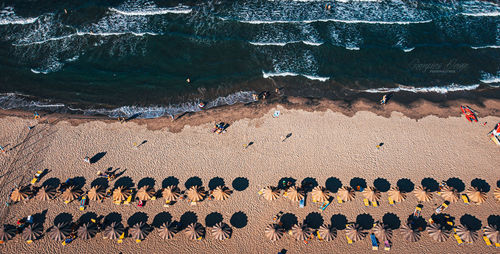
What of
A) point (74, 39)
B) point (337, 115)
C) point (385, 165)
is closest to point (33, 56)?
point (74, 39)

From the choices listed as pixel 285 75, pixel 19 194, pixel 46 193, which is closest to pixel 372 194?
pixel 285 75

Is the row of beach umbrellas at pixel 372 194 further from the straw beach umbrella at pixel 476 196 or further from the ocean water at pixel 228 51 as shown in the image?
the ocean water at pixel 228 51

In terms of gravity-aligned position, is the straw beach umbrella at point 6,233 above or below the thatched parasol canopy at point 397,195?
below

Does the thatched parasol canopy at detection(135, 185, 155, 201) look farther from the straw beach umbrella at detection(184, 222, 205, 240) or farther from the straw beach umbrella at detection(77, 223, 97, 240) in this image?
the straw beach umbrella at detection(184, 222, 205, 240)

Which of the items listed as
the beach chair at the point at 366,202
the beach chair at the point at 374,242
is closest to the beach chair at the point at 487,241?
the beach chair at the point at 374,242

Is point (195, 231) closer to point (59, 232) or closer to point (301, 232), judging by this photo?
point (301, 232)

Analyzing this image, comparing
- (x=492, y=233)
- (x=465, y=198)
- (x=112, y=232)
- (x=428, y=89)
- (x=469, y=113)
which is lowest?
(x=112, y=232)
